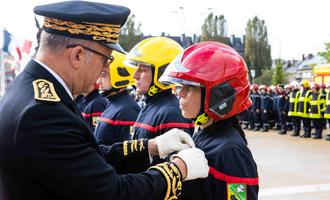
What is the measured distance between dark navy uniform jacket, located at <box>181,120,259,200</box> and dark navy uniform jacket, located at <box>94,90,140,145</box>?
7.13ft

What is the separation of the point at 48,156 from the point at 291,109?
15751mm

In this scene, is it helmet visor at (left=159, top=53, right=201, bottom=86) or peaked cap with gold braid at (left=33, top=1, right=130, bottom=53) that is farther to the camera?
helmet visor at (left=159, top=53, right=201, bottom=86)

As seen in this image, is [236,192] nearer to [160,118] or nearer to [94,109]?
[160,118]

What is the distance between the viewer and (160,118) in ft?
13.2

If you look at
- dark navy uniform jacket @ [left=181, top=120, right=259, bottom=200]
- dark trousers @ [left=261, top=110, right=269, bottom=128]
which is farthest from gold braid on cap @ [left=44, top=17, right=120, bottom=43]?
dark trousers @ [left=261, top=110, right=269, bottom=128]

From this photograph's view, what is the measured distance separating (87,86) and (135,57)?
2.10 meters

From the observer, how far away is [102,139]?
4895 mm

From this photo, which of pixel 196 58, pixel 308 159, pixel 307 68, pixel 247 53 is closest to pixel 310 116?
pixel 308 159

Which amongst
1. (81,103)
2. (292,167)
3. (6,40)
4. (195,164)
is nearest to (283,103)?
(292,167)

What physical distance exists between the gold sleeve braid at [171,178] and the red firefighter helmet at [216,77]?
62 cm

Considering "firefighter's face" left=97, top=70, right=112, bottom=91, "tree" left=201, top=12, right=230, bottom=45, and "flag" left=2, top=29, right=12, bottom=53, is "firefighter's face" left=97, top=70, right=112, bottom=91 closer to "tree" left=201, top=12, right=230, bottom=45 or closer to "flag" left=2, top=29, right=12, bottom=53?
"flag" left=2, top=29, right=12, bottom=53

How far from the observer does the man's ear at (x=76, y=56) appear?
85.7 inches

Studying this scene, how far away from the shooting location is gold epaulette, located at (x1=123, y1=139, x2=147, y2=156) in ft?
10.0

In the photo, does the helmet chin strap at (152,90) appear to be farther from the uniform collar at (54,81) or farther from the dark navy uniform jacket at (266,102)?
the dark navy uniform jacket at (266,102)
